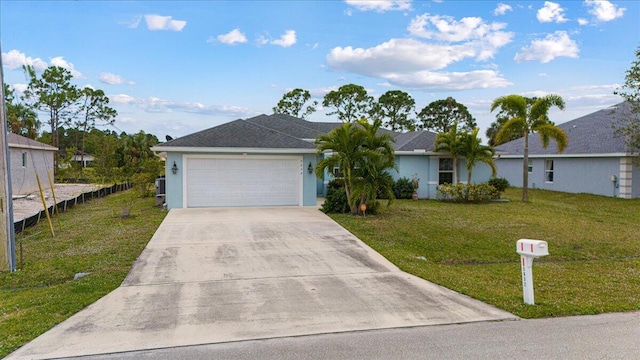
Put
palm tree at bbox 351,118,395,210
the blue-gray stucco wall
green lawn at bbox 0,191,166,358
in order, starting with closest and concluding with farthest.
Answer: green lawn at bbox 0,191,166,358 < palm tree at bbox 351,118,395,210 < the blue-gray stucco wall

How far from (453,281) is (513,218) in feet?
26.7

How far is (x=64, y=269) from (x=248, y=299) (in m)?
3.87

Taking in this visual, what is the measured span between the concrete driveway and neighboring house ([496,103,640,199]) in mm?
16798

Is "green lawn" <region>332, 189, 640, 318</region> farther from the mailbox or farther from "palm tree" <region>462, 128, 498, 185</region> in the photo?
"palm tree" <region>462, 128, 498, 185</region>

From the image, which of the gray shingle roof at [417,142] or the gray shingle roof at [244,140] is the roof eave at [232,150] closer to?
the gray shingle roof at [244,140]

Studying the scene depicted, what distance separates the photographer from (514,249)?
963cm

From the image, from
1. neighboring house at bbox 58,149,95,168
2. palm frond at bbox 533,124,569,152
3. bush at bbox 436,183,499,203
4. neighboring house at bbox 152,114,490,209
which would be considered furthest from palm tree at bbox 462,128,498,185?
neighboring house at bbox 58,149,95,168

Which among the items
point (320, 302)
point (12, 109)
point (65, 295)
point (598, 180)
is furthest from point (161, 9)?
point (12, 109)

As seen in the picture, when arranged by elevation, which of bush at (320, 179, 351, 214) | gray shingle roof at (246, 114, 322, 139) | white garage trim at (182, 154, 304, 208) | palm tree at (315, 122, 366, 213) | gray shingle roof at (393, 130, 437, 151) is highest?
gray shingle roof at (246, 114, 322, 139)

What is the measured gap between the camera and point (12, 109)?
129 ft

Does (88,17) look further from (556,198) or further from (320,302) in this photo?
(556,198)

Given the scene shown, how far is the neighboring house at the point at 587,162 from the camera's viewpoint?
66.4 ft

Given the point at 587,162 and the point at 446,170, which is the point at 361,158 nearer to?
the point at 446,170

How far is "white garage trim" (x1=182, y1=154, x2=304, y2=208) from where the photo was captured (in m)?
15.3
